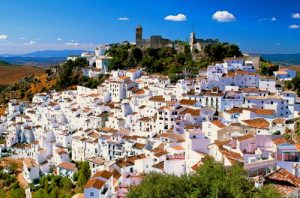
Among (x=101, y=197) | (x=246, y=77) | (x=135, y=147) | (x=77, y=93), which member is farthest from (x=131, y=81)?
(x=101, y=197)

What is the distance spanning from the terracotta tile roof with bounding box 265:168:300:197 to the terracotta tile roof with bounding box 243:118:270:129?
10311 mm

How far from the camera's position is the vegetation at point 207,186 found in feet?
43.9

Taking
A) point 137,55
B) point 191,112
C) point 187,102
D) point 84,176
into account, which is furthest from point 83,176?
point 137,55

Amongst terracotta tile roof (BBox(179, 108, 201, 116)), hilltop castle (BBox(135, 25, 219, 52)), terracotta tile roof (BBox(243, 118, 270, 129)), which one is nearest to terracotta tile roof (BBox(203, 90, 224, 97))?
terracotta tile roof (BBox(179, 108, 201, 116))

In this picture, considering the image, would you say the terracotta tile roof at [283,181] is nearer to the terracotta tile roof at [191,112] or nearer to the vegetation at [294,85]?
the terracotta tile roof at [191,112]

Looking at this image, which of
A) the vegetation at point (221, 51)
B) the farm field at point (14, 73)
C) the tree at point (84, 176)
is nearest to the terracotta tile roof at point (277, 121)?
the tree at point (84, 176)

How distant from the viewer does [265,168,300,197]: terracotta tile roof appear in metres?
14.7

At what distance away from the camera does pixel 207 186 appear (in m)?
14.1

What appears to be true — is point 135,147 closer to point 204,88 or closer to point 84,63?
point 204,88

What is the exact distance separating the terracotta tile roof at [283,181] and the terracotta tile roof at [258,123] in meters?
10.3

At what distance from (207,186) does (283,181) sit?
3.56 metres

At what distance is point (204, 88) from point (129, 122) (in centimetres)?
850

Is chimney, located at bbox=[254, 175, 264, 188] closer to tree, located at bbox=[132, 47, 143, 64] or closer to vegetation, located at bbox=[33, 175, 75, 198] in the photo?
vegetation, located at bbox=[33, 175, 75, 198]

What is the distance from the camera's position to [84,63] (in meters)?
65.9
